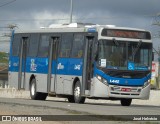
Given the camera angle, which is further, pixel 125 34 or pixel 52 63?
pixel 52 63

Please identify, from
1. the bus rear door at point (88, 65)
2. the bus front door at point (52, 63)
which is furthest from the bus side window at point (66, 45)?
the bus rear door at point (88, 65)

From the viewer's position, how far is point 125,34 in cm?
2811

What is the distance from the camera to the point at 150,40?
2862cm

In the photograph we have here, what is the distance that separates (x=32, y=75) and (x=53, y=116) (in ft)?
45.1

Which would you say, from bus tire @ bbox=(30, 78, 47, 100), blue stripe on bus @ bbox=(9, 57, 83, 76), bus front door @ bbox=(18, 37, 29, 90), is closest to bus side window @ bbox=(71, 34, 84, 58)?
blue stripe on bus @ bbox=(9, 57, 83, 76)

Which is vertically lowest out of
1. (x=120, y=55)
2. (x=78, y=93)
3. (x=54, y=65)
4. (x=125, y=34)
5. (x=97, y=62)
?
(x=78, y=93)

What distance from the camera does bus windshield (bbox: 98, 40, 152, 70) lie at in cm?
2748

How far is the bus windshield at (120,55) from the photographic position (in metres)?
27.5

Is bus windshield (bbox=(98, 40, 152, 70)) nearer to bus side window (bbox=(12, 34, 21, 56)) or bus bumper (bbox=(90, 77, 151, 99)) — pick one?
bus bumper (bbox=(90, 77, 151, 99))

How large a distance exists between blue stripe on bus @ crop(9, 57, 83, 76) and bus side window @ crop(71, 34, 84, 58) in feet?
0.74

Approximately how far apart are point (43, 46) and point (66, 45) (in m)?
2.09

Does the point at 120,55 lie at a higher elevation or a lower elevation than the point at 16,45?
lower

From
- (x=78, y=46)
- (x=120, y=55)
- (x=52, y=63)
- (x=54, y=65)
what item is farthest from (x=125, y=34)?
(x=52, y=63)

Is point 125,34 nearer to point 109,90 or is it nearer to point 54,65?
point 109,90
